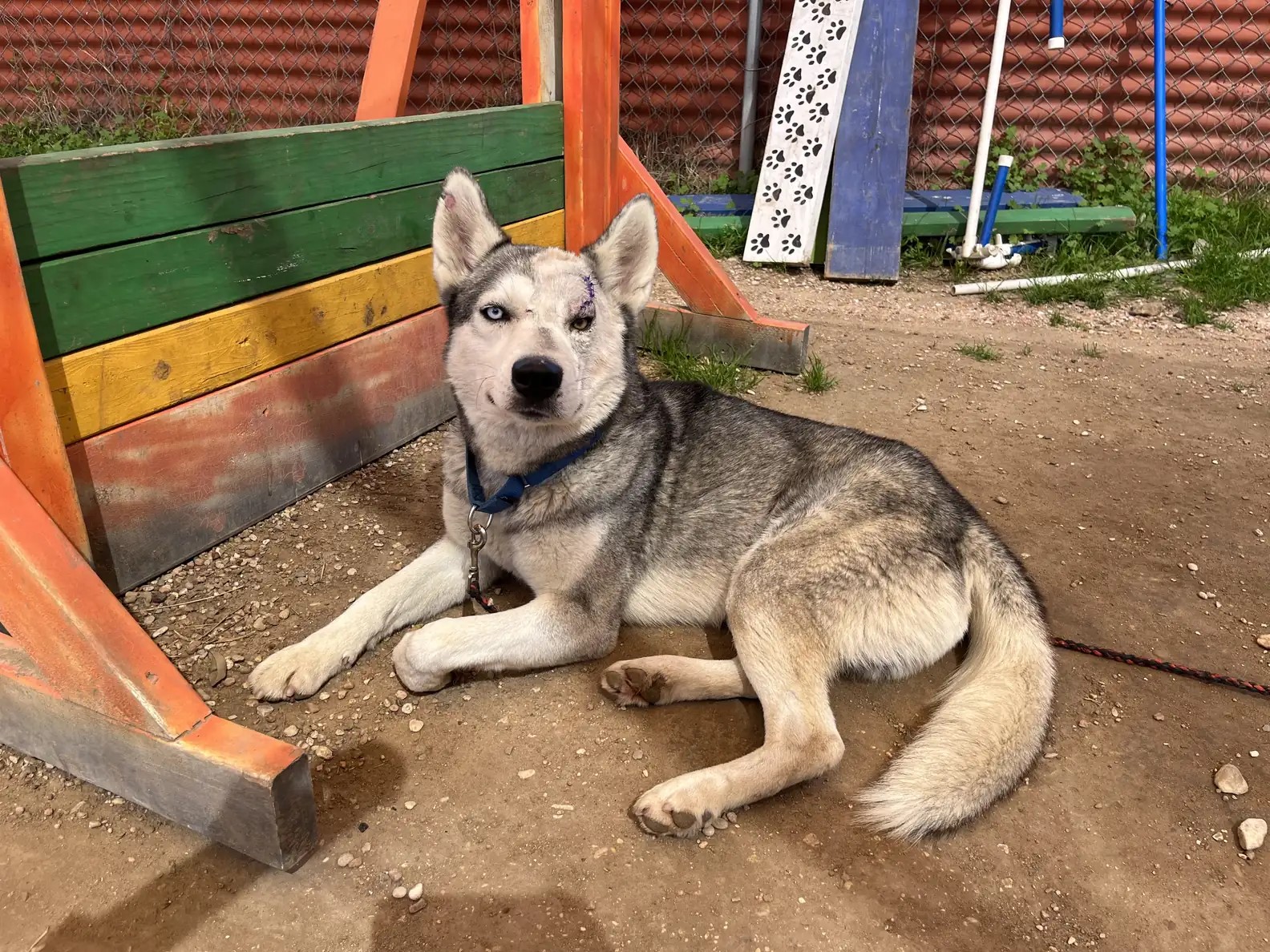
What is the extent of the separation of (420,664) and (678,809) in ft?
2.88

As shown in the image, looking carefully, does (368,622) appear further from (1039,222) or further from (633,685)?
(1039,222)

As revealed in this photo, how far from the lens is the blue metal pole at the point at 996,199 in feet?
20.9

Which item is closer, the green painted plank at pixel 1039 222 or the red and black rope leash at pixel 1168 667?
the red and black rope leash at pixel 1168 667

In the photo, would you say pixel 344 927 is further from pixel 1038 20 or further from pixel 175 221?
pixel 1038 20

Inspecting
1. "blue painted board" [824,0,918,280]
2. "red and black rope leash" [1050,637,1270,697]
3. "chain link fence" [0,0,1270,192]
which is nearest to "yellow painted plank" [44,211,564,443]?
"red and black rope leash" [1050,637,1270,697]

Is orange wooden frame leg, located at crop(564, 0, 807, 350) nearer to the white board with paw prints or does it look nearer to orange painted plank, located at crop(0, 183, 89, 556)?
the white board with paw prints

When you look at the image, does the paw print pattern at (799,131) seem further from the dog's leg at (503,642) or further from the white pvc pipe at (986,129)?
the dog's leg at (503,642)

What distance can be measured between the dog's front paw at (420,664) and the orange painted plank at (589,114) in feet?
7.93

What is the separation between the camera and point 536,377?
2.44m

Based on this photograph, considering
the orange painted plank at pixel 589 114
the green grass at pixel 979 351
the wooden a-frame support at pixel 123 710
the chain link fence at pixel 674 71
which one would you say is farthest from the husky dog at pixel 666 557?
the chain link fence at pixel 674 71

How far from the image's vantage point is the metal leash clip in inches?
111

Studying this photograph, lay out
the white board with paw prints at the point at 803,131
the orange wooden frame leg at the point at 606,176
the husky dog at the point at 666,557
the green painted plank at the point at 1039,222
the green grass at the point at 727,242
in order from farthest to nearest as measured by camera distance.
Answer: the green grass at the point at 727,242
the green painted plank at the point at 1039,222
the white board with paw prints at the point at 803,131
the orange wooden frame leg at the point at 606,176
the husky dog at the point at 666,557

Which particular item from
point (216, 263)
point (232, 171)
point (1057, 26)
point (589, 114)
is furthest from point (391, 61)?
point (1057, 26)

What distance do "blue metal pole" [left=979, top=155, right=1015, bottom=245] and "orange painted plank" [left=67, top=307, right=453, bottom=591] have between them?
14.8 ft
